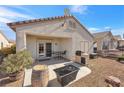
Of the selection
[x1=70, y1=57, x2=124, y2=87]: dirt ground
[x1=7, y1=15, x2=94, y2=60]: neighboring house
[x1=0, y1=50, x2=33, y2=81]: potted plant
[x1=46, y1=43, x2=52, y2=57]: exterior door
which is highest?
[x1=7, y1=15, x2=94, y2=60]: neighboring house

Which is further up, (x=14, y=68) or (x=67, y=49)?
(x=67, y=49)

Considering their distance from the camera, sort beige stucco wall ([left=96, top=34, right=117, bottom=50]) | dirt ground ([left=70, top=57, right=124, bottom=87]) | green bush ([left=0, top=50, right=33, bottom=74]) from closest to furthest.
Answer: dirt ground ([left=70, top=57, right=124, bottom=87]) → green bush ([left=0, top=50, right=33, bottom=74]) → beige stucco wall ([left=96, top=34, right=117, bottom=50])

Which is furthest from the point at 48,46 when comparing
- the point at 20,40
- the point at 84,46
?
the point at 20,40

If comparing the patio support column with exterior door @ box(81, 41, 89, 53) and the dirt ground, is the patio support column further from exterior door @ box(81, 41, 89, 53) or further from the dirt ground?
exterior door @ box(81, 41, 89, 53)

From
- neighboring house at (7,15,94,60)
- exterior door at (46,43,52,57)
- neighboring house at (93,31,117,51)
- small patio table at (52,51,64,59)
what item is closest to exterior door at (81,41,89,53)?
neighboring house at (7,15,94,60)

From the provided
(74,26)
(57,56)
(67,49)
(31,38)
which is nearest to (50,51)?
(57,56)

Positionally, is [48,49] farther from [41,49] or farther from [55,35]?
[55,35]

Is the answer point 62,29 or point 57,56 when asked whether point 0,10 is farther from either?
→ point 57,56

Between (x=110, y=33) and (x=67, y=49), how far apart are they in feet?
60.1

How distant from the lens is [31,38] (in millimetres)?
11266

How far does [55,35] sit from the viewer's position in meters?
10.6

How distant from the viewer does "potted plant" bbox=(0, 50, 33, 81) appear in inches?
239

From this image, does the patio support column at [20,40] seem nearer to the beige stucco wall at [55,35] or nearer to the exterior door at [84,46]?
the beige stucco wall at [55,35]

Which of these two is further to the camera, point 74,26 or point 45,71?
point 74,26
